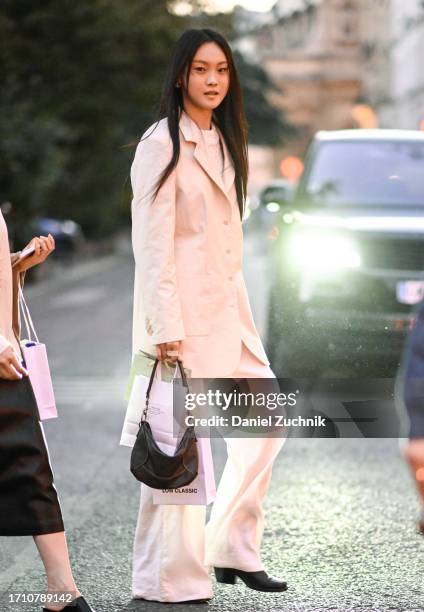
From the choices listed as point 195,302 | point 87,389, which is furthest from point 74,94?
point 195,302

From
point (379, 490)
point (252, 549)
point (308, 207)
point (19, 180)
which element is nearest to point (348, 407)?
point (308, 207)

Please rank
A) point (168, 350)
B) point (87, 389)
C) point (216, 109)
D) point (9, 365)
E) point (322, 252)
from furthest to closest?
point (87, 389), point (322, 252), point (216, 109), point (168, 350), point (9, 365)

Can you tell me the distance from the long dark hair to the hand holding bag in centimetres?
77

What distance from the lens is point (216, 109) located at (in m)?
4.85

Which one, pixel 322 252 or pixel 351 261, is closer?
pixel 351 261

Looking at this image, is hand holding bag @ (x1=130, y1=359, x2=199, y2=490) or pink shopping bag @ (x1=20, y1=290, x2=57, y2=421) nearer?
pink shopping bag @ (x1=20, y1=290, x2=57, y2=421)

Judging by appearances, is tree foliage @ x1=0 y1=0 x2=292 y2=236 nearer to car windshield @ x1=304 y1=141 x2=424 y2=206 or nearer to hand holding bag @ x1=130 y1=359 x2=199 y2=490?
car windshield @ x1=304 y1=141 x2=424 y2=206

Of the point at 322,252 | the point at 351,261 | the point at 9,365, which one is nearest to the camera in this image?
the point at 9,365

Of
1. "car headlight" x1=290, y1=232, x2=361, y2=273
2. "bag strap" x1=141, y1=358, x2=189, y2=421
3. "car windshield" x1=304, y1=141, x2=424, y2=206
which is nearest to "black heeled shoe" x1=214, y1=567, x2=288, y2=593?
"bag strap" x1=141, y1=358, x2=189, y2=421

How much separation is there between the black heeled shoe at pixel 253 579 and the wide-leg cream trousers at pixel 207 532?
3 centimetres

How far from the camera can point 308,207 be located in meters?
10.6

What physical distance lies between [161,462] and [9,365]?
60cm

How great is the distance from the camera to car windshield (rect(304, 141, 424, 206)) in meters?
10.5

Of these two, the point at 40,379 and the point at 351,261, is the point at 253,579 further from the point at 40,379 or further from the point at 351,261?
the point at 351,261
